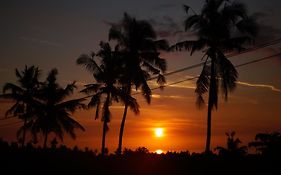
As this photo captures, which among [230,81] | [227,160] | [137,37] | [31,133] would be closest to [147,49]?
[137,37]

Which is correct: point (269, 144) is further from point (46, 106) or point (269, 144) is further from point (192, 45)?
point (46, 106)

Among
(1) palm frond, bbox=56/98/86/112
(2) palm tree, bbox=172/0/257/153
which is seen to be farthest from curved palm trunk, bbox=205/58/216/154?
(1) palm frond, bbox=56/98/86/112

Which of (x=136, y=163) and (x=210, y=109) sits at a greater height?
(x=210, y=109)

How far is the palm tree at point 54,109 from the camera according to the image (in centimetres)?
4125

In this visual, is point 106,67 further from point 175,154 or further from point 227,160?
point 227,160

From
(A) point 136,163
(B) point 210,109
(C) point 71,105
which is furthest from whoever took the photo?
(C) point 71,105

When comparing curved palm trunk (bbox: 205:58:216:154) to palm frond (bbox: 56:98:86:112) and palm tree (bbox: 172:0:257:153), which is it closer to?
palm tree (bbox: 172:0:257:153)

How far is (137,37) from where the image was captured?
32344 mm

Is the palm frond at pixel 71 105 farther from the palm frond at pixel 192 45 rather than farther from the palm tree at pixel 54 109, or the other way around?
the palm frond at pixel 192 45

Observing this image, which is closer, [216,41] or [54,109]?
[216,41]

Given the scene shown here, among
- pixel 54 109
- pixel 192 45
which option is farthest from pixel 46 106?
pixel 192 45

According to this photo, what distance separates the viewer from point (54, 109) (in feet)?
136

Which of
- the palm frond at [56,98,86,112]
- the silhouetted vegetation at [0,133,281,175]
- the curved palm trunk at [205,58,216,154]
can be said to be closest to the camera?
the silhouetted vegetation at [0,133,281,175]

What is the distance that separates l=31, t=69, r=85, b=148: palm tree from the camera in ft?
135
